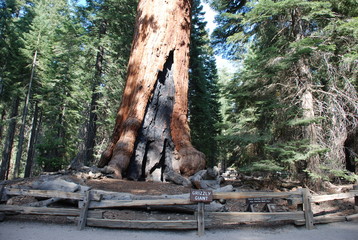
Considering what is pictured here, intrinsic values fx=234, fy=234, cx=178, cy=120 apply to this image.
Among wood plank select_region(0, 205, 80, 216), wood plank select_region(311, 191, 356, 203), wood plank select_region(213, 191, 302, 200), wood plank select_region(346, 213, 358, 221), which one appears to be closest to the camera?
wood plank select_region(0, 205, 80, 216)

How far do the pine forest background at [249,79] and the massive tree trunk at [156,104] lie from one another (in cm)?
174

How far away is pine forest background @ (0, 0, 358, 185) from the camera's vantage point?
8641 mm

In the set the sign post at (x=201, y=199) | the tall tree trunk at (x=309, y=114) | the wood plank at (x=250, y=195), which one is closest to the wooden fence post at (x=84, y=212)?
the sign post at (x=201, y=199)

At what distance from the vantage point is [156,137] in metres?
9.59

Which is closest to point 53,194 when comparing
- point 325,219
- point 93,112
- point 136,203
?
point 136,203

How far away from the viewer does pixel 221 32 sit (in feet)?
43.1

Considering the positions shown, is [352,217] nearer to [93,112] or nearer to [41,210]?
[41,210]

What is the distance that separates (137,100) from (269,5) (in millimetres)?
6021

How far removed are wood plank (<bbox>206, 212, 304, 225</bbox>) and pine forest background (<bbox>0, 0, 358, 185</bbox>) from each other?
244 centimetres

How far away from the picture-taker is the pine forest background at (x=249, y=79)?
340 inches

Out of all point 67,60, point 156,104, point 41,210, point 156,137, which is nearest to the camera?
point 41,210

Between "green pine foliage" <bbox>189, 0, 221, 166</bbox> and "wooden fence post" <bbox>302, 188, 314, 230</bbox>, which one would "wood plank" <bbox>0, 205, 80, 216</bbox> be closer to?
"wooden fence post" <bbox>302, 188, 314, 230</bbox>

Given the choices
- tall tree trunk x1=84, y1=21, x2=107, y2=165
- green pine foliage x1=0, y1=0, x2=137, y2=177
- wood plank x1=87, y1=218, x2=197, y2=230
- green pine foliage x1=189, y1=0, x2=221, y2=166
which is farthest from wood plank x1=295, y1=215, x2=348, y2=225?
tall tree trunk x1=84, y1=21, x2=107, y2=165

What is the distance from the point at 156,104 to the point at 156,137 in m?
1.43
